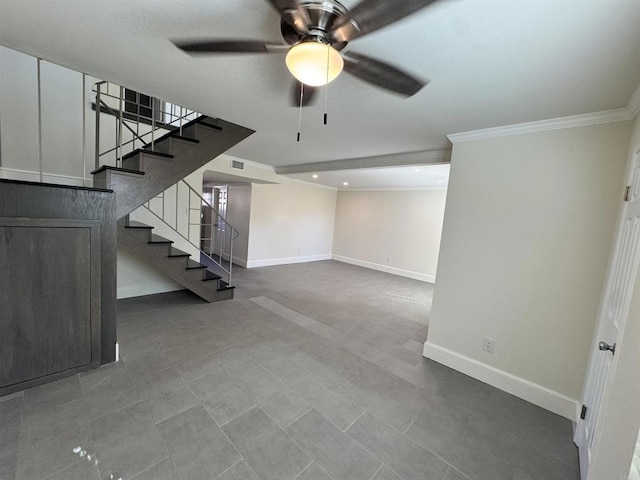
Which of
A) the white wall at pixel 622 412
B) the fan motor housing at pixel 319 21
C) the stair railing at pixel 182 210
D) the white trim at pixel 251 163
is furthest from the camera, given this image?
the white trim at pixel 251 163

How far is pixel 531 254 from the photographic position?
225 centimetres

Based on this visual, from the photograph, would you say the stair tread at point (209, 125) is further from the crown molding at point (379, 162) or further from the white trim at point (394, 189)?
the white trim at point (394, 189)

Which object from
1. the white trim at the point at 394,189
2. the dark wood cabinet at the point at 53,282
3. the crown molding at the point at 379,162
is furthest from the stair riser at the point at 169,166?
the white trim at the point at 394,189

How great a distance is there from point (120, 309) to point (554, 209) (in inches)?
195

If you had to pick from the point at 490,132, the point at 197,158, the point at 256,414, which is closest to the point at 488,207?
the point at 490,132

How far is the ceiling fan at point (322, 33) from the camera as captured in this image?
1.01 meters

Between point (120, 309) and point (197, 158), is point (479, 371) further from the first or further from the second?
point (120, 309)

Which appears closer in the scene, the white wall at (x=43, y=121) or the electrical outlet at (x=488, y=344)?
the electrical outlet at (x=488, y=344)

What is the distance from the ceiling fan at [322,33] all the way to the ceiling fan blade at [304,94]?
518mm

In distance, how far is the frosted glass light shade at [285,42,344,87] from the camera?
113 centimetres

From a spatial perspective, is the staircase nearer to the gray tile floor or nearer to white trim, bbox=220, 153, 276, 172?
the gray tile floor

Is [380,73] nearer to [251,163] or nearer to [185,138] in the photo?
[185,138]

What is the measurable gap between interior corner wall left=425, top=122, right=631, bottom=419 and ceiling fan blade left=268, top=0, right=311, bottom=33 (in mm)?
2119

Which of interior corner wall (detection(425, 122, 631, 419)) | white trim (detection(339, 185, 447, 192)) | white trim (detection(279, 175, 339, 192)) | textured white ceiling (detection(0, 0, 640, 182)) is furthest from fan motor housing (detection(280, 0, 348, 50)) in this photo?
white trim (detection(339, 185, 447, 192))
